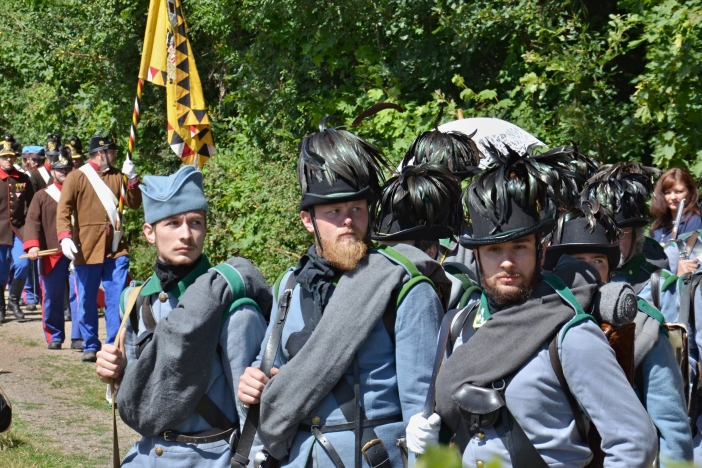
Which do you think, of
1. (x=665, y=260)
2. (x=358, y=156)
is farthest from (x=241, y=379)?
(x=665, y=260)

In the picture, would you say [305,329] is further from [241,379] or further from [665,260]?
[665,260]

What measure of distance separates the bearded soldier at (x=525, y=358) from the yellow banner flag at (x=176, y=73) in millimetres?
6792

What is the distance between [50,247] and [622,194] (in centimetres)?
832

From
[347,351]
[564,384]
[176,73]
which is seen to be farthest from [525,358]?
[176,73]

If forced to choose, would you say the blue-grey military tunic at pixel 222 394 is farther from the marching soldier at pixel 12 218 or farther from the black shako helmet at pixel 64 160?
the marching soldier at pixel 12 218

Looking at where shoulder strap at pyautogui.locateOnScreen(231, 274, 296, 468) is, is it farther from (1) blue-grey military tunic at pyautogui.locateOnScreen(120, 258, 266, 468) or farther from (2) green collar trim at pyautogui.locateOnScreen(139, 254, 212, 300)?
(2) green collar trim at pyautogui.locateOnScreen(139, 254, 212, 300)

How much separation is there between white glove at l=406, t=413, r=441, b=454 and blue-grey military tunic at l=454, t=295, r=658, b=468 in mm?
148

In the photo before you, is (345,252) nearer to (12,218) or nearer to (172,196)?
(172,196)

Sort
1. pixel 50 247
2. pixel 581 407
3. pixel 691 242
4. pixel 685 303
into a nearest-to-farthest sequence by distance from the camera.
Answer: pixel 581 407 → pixel 685 303 → pixel 691 242 → pixel 50 247

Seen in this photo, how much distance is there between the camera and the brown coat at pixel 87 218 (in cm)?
1037

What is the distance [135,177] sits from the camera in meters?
10.1

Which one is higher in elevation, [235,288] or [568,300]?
[568,300]

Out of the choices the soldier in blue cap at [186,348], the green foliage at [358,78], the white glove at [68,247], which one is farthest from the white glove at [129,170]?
the soldier in blue cap at [186,348]

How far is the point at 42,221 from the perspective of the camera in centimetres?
1203
